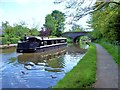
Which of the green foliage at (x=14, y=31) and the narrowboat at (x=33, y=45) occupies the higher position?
the green foliage at (x=14, y=31)

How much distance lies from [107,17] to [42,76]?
7371mm

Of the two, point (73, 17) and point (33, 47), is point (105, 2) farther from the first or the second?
point (33, 47)

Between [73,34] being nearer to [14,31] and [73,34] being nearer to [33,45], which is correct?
[14,31]

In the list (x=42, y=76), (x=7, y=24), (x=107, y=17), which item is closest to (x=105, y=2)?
(x=107, y=17)

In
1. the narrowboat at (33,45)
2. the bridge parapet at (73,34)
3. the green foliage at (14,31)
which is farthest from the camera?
the bridge parapet at (73,34)

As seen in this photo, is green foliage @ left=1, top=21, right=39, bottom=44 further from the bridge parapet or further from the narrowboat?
the narrowboat

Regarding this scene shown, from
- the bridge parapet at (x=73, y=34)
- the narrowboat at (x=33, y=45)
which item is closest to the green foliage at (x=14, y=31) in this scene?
the bridge parapet at (x=73, y=34)

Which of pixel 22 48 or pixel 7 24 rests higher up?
pixel 7 24

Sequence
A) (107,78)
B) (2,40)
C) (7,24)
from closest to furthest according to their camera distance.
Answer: (107,78), (2,40), (7,24)

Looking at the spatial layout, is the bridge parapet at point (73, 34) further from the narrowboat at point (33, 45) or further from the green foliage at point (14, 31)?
the narrowboat at point (33, 45)

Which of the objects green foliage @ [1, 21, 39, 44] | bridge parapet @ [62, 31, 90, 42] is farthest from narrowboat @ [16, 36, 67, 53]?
bridge parapet @ [62, 31, 90, 42]

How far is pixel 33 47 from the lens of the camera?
3647cm

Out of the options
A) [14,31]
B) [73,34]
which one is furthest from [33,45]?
[73,34]

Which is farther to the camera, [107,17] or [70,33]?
[70,33]
